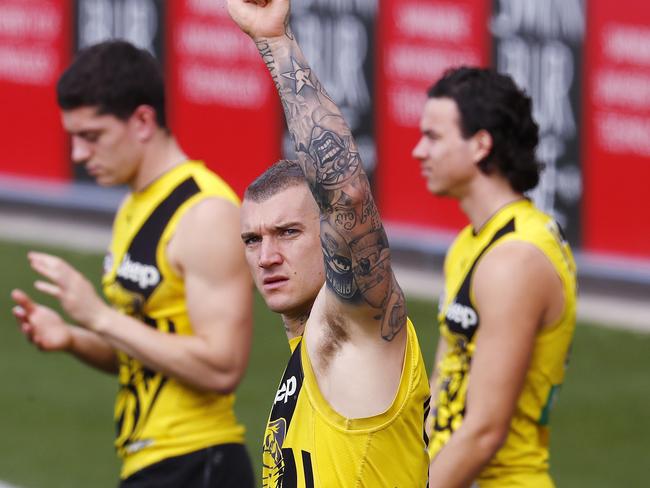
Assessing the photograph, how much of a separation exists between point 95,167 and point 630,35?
20.9 ft

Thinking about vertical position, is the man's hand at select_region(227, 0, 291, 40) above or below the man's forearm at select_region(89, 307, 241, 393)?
above

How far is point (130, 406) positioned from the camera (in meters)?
5.42

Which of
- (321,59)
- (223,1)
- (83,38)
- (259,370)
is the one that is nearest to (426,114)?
(223,1)

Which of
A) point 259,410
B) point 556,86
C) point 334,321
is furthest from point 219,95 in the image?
point 334,321

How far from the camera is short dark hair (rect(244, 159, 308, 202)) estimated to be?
12.3 ft

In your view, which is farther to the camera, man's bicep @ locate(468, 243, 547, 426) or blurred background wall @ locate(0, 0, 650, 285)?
blurred background wall @ locate(0, 0, 650, 285)

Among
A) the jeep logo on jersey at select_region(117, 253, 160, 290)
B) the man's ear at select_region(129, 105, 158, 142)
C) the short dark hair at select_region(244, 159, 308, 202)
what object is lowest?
the jeep logo on jersey at select_region(117, 253, 160, 290)

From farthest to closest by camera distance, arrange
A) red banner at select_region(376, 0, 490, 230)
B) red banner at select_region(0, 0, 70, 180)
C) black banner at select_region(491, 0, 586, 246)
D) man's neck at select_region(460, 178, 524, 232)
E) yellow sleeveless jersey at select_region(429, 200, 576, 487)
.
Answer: red banner at select_region(0, 0, 70, 180) < red banner at select_region(376, 0, 490, 230) < black banner at select_region(491, 0, 586, 246) < man's neck at select_region(460, 178, 524, 232) < yellow sleeveless jersey at select_region(429, 200, 576, 487)

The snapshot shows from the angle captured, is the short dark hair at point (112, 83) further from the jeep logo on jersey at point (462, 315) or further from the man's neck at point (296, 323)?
the man's neck at point (296, 323)

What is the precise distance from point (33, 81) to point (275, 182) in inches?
473

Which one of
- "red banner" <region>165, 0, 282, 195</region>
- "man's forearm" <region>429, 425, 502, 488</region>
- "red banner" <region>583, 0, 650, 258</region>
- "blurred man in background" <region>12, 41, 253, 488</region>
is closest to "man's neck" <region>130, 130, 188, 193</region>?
"blurred man in background" <region>12, 41, 253, 488</region>

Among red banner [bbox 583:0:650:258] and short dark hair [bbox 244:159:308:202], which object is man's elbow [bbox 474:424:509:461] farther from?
red banner [bbox 583:0:650:258]

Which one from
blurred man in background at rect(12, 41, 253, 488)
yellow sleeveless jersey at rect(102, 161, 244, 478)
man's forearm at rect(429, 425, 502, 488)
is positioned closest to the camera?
man's forearm at rect(429, 425, 502, 488)

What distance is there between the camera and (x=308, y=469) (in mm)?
3467
